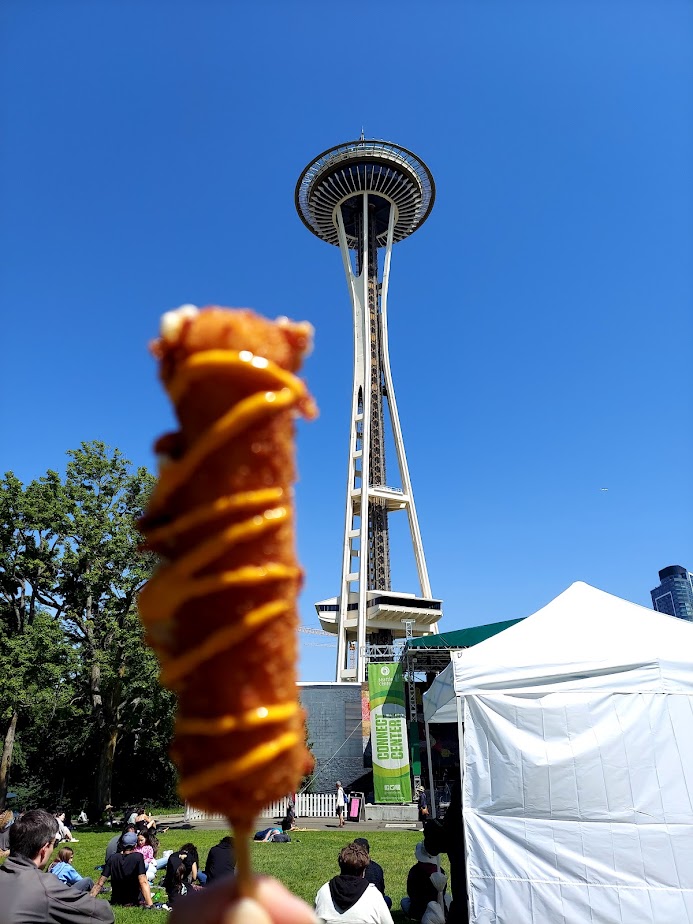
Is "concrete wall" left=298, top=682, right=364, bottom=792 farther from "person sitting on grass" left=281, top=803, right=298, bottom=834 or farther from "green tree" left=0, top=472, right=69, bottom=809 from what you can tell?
"green tree" left=0, top=472, right=69, bottom=809

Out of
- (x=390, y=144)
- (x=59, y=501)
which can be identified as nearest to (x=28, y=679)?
(x=59, y=501)

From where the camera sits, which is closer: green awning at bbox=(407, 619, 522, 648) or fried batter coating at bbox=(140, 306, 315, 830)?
fried batter coating at bbox=(140, 306, 315, 830)

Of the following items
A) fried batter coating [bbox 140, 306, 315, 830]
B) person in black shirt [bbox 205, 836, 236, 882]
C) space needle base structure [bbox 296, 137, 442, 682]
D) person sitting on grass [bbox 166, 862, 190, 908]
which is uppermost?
space needle base structure [bbox 296, 137, 442, 682]

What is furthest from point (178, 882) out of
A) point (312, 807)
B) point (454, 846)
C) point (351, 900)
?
point (312, 807)

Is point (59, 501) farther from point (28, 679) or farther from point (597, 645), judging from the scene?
point (597, 645)

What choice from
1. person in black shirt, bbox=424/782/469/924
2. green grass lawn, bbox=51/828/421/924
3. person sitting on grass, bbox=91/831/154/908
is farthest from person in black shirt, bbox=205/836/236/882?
person in black shirt, bbox=424/782/469/924

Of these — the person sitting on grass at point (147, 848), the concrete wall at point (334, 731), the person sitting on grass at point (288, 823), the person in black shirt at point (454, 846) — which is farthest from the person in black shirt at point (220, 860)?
the concrete wall at point (334, 731)

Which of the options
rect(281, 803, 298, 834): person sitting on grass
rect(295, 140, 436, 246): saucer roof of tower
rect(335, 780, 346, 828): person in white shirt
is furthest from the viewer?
rect(295, 140, 436, 246): saucer roof of tower

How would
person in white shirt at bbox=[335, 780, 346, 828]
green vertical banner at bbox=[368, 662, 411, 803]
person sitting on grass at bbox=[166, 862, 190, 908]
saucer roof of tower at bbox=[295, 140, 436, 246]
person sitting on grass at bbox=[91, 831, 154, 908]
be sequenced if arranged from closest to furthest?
person sitting on grass at bbox=[166, 862, 190, 908]
person sitting on grass at bbox=[91, 831, 154, 908]
person in white shirt at bbox=[335, 780, 346, 828]
green vertical banner at bbox=[368, 662, 411, 803]
saucer roof of tower at bbox=[295, 140, 436, 246]
